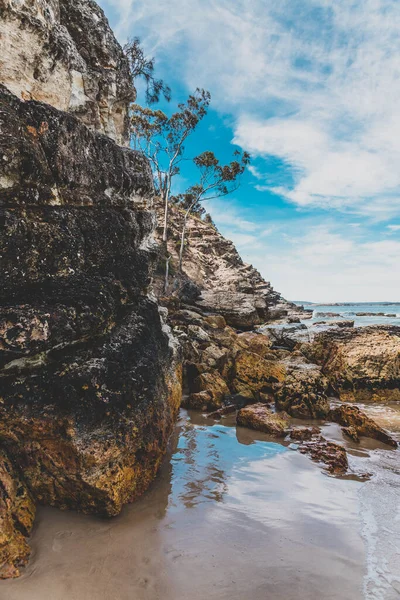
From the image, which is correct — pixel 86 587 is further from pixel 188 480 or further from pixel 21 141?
pixel 21 141

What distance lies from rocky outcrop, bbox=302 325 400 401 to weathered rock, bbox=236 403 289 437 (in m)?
3.53

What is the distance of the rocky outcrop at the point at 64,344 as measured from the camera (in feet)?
9.99

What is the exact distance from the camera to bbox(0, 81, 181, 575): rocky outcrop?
304 centimetres

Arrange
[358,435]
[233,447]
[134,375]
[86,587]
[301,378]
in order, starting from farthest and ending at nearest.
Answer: [301,378] → [358,435] → [233,447] → [134,375] → [86,587]

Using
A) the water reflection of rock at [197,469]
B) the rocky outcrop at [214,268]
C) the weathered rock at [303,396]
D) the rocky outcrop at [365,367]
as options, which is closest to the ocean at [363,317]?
the rocky outcrop at [214,268]

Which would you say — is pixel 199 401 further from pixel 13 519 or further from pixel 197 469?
pixel 13 519

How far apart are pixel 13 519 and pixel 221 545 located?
1.92 meters

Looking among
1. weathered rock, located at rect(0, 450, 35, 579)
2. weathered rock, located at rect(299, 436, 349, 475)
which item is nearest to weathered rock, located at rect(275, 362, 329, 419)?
weathered rock, located at rect(299, 436, 349, 475)

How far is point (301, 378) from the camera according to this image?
7859 mm

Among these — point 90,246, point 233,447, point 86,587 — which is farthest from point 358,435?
point 90,246

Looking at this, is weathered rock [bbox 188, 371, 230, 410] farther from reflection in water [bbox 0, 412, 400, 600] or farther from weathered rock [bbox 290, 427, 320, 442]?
reflection in water [bbox 0, 412, 400, 600]

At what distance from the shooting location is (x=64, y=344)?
10.8 ft

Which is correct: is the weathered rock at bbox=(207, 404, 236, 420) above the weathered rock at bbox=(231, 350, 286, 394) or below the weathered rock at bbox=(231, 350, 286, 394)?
below

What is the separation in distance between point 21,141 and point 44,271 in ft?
4.22
